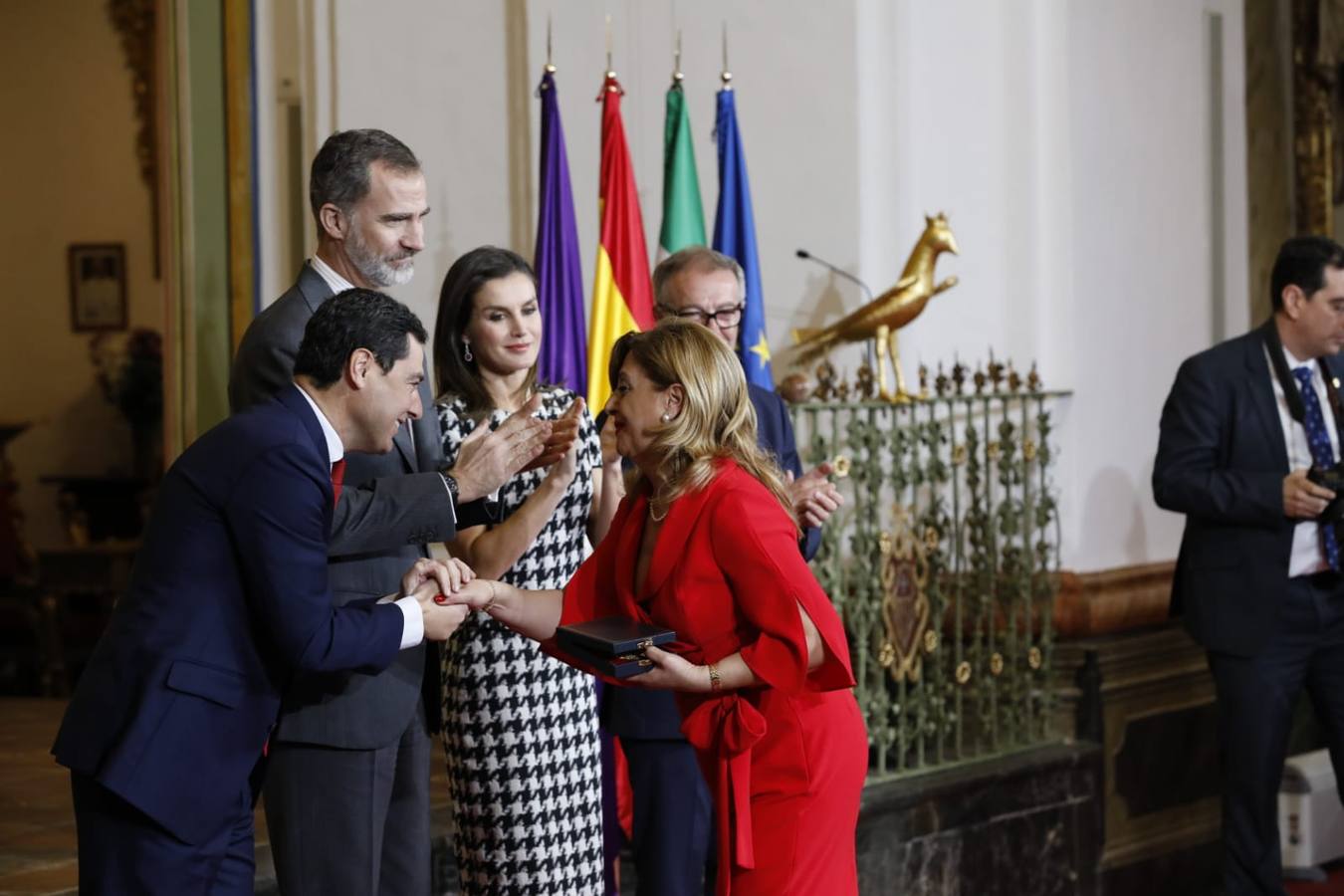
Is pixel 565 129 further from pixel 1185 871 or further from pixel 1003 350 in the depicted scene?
pixel 1185 871

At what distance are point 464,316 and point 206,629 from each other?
3.65 feet

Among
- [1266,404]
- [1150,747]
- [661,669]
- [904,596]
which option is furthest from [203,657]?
[1150,747]

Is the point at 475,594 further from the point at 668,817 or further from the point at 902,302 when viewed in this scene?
the point at 902,302

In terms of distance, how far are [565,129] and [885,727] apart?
254cm

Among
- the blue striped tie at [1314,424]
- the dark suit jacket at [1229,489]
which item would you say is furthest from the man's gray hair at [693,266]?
the blue striped tie at [1314,424]

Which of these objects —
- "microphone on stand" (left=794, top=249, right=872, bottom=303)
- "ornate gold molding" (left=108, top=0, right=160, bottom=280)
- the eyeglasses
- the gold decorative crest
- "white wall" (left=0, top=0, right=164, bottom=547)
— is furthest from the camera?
"white wall" (left=0, top=0, right=164, bottom=547)

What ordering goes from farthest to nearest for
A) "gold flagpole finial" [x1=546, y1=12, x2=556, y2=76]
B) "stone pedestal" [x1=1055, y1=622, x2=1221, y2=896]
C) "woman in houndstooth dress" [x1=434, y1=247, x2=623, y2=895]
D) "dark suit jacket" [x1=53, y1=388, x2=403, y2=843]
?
"stone pedestal" [x1=1055, y1=622, x2=1221, y2=896] → "gold flagpole finial" [x1=546, y1=12, x2=556, y2=76] → "woman in houndstooth dress" [x1=434, y1=247, x2=623, y2=895] → "dark suit jacket" [x1=53, y1=388, x2=403, y2=843]

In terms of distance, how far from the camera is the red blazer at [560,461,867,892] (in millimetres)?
2873

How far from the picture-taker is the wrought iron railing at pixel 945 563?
17.3 ft

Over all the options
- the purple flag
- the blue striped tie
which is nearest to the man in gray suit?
the purple flag

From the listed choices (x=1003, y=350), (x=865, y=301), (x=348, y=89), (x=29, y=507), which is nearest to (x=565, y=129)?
(x=348, y=89)

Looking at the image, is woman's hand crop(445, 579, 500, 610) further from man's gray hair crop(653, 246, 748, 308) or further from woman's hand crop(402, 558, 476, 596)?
man's gray hair crop(653, 246, 748, 308)

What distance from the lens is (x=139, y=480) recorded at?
32.2 feet

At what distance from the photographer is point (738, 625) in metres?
2.98
